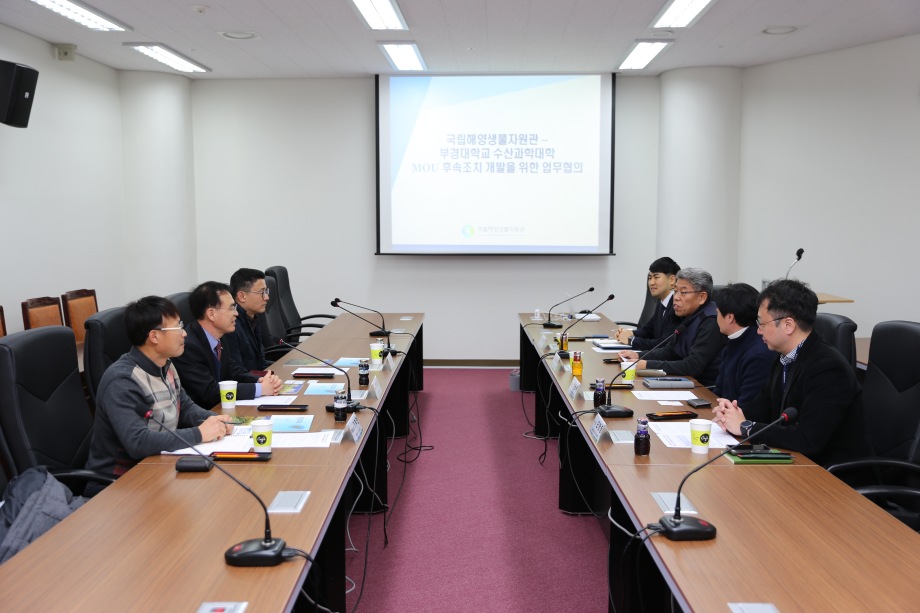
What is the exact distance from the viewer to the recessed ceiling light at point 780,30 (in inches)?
221

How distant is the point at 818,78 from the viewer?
6.62 metres

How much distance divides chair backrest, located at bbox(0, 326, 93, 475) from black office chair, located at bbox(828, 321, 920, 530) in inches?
109

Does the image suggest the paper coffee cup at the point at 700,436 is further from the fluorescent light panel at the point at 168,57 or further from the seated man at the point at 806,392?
the fluorescent light panel at the point at 168,57

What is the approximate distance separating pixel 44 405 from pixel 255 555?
1442mm

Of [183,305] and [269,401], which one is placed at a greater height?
[183,305]

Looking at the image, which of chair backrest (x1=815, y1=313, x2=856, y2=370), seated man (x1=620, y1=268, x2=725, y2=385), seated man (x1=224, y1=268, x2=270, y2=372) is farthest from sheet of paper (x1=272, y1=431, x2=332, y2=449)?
chair backrest (x1=815, y1=313, x2=856, y2=370)

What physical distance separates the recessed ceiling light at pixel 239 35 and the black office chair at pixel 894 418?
4.78 m

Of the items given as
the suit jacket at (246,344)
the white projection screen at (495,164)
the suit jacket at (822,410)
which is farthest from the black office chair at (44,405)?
the white projection screen at (495,164)

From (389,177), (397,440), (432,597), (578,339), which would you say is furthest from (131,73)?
(432,597)

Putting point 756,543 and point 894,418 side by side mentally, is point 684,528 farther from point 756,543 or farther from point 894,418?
point 894,418

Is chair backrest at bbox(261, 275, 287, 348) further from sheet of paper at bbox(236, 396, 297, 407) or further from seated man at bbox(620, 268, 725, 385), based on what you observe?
seated man at bbox(620, 268, 725, 385)

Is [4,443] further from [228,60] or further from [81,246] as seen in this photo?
[228,60]

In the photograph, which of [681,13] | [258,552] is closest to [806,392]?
[258,552]

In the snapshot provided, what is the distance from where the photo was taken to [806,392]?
108 inches
